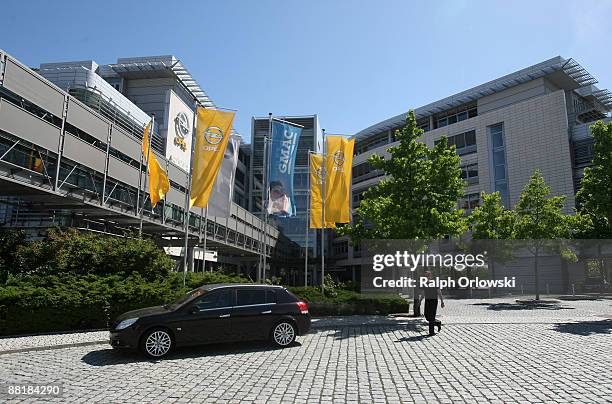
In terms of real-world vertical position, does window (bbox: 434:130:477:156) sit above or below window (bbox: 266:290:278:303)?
above

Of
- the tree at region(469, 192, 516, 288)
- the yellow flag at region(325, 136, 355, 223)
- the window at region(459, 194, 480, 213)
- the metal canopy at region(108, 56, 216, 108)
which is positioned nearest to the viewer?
the yellow flag at region(325, 136, 355, 223)

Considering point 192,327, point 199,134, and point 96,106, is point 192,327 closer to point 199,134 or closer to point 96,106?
point 199,134

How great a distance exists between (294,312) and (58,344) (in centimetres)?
541

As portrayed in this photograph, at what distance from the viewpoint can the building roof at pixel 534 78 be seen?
4706 centimetres

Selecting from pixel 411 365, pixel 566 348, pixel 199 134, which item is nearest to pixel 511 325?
pixel 566 348

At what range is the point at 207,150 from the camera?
55.5 ft

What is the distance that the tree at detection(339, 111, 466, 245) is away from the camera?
1692 cm

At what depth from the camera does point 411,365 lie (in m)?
8.44

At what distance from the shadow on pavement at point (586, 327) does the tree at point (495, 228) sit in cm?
1542

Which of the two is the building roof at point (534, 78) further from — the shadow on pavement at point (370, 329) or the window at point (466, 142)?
the shadow on pavement at point (370, 329)

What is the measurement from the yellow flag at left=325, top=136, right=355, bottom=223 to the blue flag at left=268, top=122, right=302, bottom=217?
8.33ft

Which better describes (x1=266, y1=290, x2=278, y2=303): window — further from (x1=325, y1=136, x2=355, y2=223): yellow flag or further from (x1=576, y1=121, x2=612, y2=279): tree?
(x1=576, y1=121, x2=612, y2=279): tree

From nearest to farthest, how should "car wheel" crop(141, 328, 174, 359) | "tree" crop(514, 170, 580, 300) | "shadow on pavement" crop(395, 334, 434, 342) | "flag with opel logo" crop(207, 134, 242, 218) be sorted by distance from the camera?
"car wheel" crop(141, 328, 174, 359)
"shadow on pavement" crop(395, 334, 434, 342)
"flag with opel logo" crop(207, 134, 242, 218)
"tree" crop(514, 170, 580, 300)

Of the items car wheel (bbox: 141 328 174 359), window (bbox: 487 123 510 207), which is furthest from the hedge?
window (bbox: 487 123 510 207)
